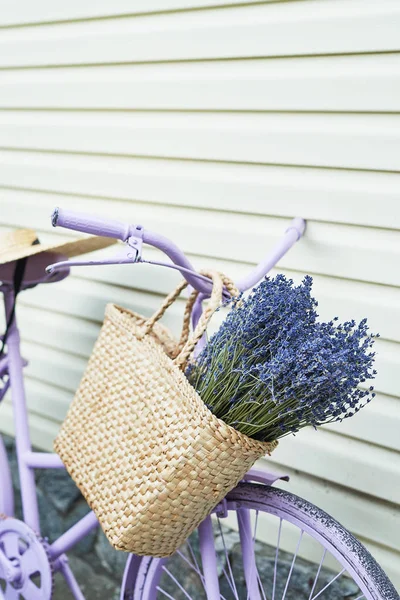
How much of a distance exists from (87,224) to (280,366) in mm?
502

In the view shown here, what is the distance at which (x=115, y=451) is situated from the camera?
1.65 m

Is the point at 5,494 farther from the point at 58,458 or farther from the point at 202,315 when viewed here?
the point at 202,315

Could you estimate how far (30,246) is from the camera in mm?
2059

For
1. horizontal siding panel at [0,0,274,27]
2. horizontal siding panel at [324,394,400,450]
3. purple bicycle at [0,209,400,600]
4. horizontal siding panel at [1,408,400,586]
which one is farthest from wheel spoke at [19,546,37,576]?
horizontal siding panel at [0,0,274,27]

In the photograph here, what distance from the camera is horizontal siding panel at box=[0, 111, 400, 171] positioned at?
6.47ft

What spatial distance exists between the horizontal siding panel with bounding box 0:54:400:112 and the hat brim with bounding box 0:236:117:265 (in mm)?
577

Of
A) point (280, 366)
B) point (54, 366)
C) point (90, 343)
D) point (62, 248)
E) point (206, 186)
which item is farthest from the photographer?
point (54, 366)

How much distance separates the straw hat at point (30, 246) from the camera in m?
1.96

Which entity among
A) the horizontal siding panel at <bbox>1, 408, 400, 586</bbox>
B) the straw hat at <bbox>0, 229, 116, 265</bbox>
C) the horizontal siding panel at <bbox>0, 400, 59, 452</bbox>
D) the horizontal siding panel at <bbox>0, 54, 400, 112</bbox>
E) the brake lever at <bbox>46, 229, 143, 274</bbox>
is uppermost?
the horizontal siding panel at <bbox>0, 54, 400, 112</bbox>

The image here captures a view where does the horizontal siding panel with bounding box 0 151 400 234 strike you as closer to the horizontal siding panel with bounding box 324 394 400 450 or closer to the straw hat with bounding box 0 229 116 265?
the straw hat with bounding box 0 229 116 265

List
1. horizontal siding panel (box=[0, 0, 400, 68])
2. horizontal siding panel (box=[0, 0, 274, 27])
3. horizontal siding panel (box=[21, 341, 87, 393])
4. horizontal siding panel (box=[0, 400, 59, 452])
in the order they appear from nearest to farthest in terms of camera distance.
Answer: horizontal siding panel (box=[0, 0, 400, 68]), horizontal siding panel (box=[0, 0, 274, 27]), horizontal siding panel (box=[21, 341, 87, 393]), horizontal siding panel (box=[0, 400, 59, 452])

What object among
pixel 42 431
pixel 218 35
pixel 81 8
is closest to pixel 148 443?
pixel 218 35

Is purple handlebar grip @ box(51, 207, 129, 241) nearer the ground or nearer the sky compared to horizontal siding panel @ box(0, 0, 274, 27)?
nearer the ground

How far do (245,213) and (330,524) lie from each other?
106 cm
